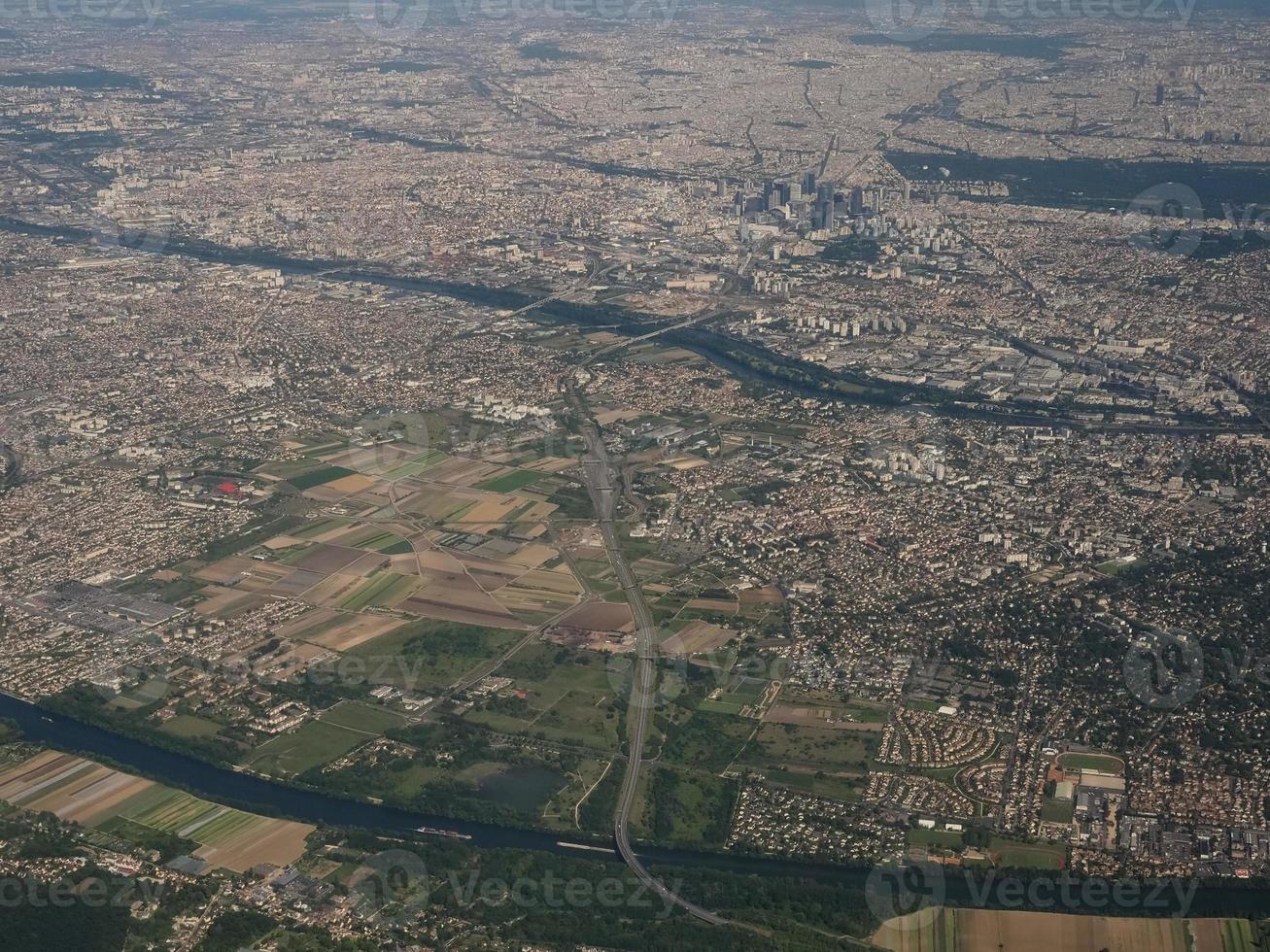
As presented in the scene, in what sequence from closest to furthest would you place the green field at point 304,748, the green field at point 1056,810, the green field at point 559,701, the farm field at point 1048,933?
the farm field at point 1048,933, the green field at point 1056,810, the green field at point 304,748, the green field at point 559,701

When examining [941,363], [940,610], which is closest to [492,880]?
[940,610]

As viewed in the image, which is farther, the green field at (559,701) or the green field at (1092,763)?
the green field at (559,701)

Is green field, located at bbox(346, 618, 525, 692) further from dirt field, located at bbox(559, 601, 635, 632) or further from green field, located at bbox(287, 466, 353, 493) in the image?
green field, located at bbox(287, 466, 353, 493)

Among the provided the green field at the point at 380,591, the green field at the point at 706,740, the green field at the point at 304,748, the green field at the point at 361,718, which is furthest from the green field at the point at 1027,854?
the green field at the point at 380,591

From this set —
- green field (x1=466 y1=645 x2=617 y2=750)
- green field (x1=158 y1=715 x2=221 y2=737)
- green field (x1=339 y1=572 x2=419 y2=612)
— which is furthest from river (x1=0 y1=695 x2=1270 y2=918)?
green field (x1=339 y1=572 x2=419 y2=612)

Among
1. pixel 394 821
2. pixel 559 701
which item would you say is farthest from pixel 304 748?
pixel 559 701

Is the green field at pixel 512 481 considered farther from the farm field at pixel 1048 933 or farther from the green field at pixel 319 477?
the farm field at pixel 1048 933
